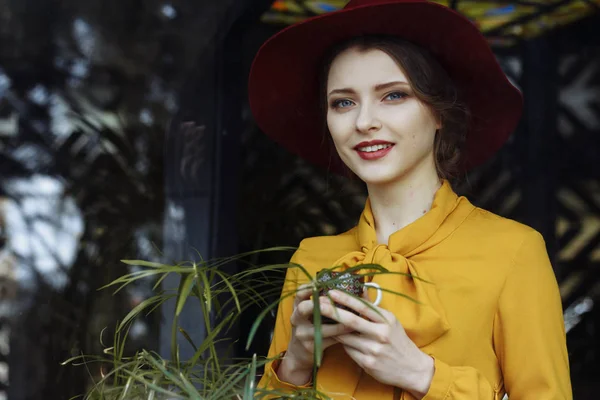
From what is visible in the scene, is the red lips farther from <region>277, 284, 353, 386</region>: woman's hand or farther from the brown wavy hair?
<region>277, 284, 353, 386</region>: woman's hand

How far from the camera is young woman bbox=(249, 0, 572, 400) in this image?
1182 mm

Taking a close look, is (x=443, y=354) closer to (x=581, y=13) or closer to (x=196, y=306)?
(x=196, y=306)

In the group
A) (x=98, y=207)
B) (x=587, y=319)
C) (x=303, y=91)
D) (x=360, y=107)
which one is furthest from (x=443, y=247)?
(x=587, y=319)

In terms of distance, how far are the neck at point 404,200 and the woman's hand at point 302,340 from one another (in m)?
0.20

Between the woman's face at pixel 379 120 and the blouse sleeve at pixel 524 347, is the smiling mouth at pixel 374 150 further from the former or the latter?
the blouse sleeve at pixel 524 347

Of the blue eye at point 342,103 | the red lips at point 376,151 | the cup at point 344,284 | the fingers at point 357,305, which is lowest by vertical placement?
the fingers at point 357,305

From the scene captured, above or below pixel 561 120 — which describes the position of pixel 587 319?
below

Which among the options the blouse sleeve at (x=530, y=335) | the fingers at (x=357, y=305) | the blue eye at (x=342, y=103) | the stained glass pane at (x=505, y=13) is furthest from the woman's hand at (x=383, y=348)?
the stained glass pane at (x=505, y=13)

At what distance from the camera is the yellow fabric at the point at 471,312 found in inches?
47.1

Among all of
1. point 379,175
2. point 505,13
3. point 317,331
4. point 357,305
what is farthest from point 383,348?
point 505,13

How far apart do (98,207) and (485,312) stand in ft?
4.52

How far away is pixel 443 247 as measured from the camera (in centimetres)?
128

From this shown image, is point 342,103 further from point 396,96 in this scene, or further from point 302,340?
point 302,340

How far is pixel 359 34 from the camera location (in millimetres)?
1343
